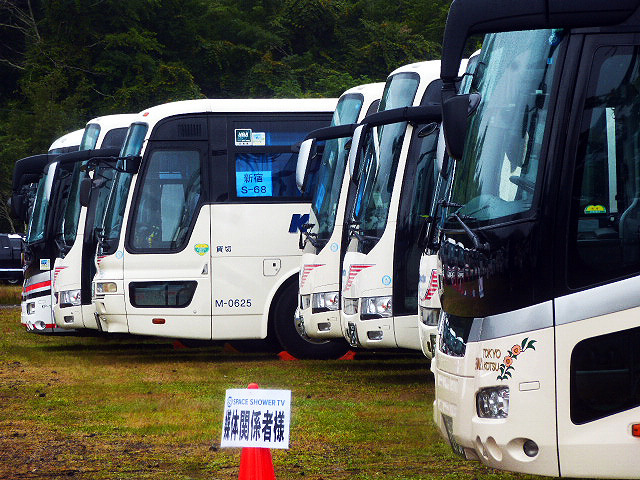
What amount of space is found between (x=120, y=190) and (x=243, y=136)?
6.13ft

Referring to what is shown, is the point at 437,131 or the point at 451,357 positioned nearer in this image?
the point at 451,357

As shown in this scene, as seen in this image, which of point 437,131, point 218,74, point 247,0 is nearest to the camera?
point 437,131

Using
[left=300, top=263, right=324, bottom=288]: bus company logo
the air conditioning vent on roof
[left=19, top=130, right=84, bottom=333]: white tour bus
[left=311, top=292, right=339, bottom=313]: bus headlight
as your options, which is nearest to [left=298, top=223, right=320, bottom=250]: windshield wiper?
[left=300, top=263, right=324, bottom=288]: bus company logo

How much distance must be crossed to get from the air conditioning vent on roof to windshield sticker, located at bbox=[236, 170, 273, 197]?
80cm

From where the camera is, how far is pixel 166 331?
18188 mm

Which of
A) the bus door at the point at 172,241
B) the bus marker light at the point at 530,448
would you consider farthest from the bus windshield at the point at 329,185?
the bus marker light at the point at 530,448

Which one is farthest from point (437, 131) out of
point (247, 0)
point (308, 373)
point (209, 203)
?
point (247, 0)

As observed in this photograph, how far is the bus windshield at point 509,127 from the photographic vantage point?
733 centimetres

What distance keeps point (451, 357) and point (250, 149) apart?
11458 mm

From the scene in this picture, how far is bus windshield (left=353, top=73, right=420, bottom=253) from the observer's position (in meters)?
14.7

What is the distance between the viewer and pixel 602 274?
716 centimetres

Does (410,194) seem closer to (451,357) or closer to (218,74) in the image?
(451,357)

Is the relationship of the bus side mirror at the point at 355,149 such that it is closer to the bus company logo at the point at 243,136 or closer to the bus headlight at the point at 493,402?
the bus company logo at the point at 243,136

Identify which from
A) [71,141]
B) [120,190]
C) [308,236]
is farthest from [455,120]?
[71,141]
